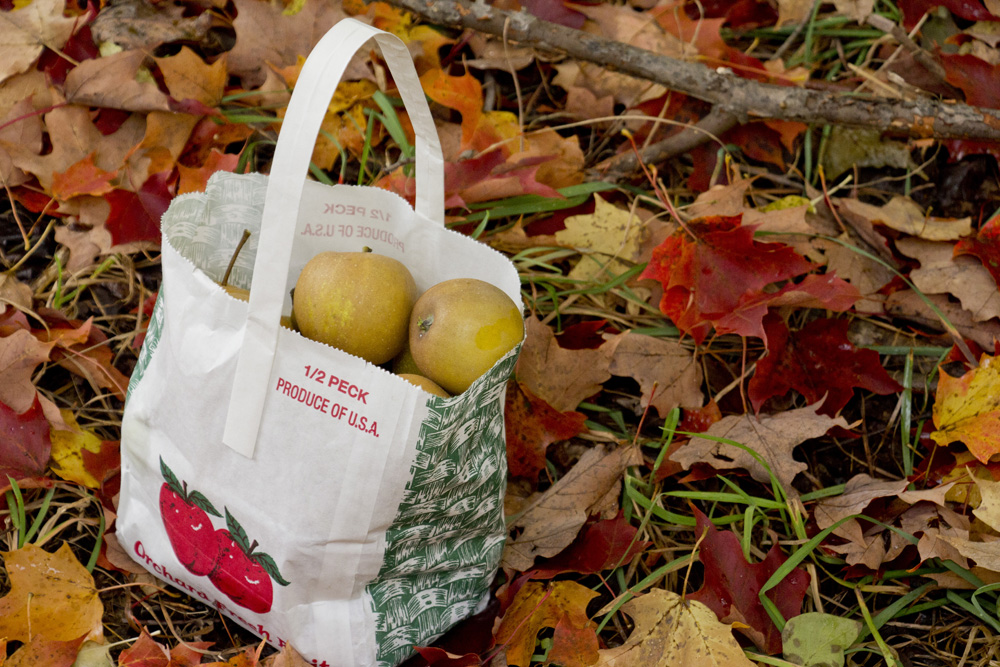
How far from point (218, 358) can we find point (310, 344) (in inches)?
5.5

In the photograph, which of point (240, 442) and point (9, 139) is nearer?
point (240, 442)

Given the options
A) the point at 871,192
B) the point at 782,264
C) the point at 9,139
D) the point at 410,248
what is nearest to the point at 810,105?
the point at 871,192

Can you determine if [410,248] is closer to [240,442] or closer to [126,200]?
[240,442]

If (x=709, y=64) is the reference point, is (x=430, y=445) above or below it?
below

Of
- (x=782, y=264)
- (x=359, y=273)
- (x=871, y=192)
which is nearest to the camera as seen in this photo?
(x=359, y=273)

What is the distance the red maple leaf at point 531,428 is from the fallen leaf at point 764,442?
0.65 feet

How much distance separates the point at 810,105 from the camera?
1.55 meters

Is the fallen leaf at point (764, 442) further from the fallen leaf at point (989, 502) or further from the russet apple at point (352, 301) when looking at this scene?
the russet apple at point (352, 301)

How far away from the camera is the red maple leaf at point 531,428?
1355mm

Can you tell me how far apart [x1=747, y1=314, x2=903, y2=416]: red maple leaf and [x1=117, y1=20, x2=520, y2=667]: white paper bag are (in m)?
0.58

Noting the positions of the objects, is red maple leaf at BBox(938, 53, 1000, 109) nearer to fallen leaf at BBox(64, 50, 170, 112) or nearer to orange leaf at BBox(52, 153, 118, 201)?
fallen leaf at BBox(64, 50, 170, 112)

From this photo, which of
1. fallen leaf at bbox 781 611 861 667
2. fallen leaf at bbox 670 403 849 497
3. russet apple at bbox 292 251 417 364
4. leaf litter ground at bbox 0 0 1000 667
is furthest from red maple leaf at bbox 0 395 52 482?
fallen leaf at bbox 781 611 861 667

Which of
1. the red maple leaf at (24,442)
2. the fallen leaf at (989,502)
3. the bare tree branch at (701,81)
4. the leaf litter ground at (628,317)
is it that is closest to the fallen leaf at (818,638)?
the leaf litter ground at (628,317)

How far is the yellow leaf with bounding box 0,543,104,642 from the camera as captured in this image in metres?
1.11
